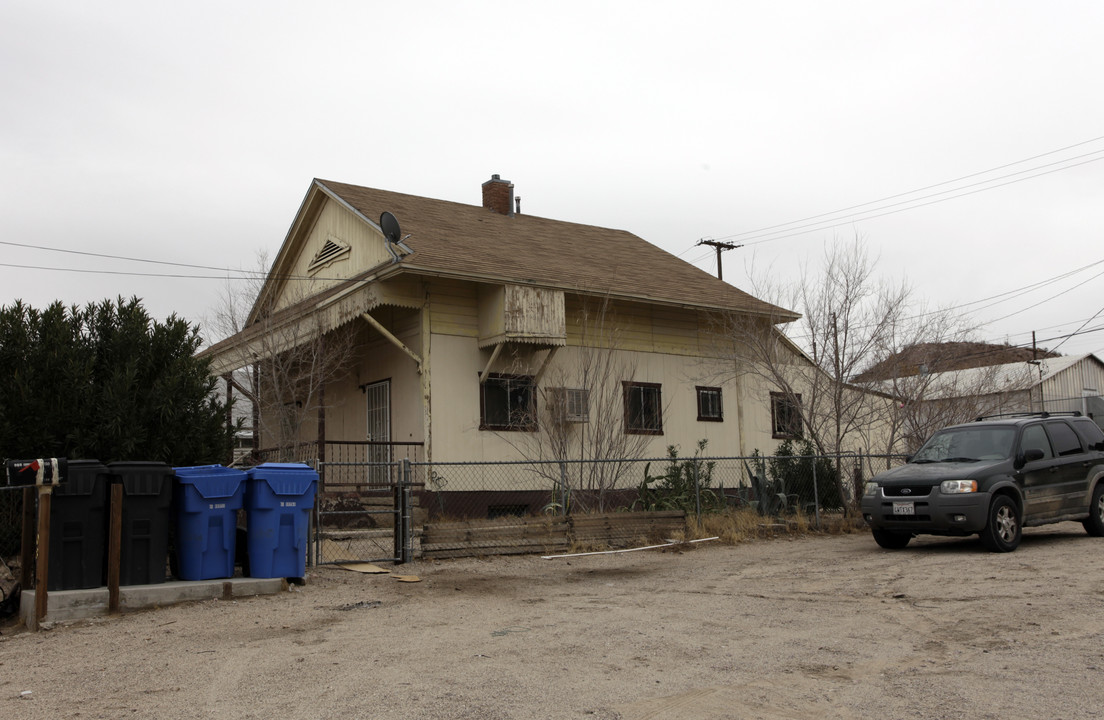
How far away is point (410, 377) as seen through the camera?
1747cm

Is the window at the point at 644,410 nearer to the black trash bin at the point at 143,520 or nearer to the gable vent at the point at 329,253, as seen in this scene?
the gable vent at the point at 329,253

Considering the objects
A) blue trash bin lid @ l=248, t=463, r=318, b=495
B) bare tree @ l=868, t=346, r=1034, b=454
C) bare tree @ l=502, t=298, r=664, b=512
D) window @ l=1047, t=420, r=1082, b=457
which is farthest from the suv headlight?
blue trash bin lid @ l=248, t=463, r=318, b=495

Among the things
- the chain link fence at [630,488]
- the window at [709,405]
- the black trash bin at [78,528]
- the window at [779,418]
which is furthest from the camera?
the window at [779,418]

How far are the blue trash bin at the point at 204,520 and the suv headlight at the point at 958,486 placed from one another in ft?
27.1

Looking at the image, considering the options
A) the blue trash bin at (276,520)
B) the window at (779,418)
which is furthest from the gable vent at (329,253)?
the blue trash bin at (276,520)

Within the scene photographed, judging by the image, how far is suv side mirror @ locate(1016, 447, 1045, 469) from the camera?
1188cm

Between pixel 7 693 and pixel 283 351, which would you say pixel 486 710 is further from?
pixel 283 351

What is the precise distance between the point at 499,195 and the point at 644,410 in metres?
6.95

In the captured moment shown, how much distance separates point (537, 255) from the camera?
1939cm

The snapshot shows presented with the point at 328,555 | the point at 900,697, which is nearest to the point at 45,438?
the point at 328,555

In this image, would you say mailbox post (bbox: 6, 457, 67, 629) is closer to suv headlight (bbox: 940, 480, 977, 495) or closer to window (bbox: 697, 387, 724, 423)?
suv headlight (bbox: 940, 480, 977, 495)

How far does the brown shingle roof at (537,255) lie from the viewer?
17.0 m

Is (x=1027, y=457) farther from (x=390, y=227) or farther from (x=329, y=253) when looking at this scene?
(x=329, y=253)

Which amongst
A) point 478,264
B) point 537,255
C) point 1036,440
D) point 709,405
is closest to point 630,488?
point 709,405
